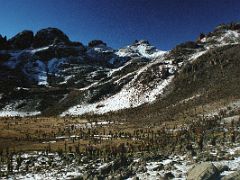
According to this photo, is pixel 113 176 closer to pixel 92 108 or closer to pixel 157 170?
pixel 157 170

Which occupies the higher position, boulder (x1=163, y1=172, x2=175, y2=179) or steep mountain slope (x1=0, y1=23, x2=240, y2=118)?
steep mountain slope (x1=0, y1=23, x2=240, y2=118)

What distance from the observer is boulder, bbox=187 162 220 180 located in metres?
22.8

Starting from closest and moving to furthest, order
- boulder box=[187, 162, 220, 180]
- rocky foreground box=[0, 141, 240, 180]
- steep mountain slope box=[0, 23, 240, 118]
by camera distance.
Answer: boulder box=[187, 162, 220, 180] → rocky foreground box=[0, 141, 240, 180] → steep mountain slope box=[0, 23, 240, 118]

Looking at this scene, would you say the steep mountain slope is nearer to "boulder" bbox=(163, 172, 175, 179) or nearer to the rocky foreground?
the rocky foreground

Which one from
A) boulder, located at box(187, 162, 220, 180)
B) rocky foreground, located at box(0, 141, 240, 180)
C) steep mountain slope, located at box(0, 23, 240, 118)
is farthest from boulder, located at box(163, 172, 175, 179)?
steep mountain slope, located at box(0, 23, 240, 118)

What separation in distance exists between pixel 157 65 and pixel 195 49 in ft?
85.6

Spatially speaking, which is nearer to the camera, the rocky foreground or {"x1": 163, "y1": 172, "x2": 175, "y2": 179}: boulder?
the rocky foreground

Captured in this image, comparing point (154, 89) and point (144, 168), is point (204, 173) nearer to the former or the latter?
point (144, 168)

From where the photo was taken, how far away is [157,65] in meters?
162

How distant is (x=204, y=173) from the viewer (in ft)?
75.0

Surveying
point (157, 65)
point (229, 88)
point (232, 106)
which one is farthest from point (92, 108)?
point (232, 106)

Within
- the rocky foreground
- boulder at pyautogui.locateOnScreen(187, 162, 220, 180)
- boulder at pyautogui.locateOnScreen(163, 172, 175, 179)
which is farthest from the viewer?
boulder at pyautogui.locateOnScreen(163, 172, 175, 179)

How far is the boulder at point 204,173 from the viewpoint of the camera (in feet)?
74.7

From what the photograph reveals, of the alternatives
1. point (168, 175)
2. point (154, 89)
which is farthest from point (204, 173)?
point (154, 89)
